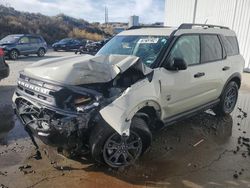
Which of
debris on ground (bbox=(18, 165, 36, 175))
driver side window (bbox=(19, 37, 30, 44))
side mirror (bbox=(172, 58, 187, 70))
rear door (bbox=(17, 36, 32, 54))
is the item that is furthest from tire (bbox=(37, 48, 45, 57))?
side mirror (bbox=(172, 58, 187, 70))

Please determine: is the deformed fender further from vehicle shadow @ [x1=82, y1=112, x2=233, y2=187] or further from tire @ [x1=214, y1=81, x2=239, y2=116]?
tire @ [x1=214, y1=81, x2=239, y2=116]

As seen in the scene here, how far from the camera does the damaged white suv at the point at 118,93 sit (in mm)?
3572

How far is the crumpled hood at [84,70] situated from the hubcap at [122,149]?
0.81 metres

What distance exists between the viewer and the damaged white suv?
357 cm

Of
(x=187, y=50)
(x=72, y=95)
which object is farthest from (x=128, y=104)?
(x=187, y=50)

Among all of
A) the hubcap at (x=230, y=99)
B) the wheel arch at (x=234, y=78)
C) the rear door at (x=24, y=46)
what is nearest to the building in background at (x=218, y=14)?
the wheel arch at (x=234, y=78)

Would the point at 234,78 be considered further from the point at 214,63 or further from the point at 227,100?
the point at 214,63

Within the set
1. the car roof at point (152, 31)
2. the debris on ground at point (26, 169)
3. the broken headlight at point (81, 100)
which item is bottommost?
the debris on ground at point (26, 169)

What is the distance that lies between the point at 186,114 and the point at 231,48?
7.03ft

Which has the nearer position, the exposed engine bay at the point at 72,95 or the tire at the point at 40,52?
the exposed engine bay at the point at 72,95

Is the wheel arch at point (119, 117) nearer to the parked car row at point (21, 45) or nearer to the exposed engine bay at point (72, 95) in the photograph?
the exposed engine bay at point (72, 95)

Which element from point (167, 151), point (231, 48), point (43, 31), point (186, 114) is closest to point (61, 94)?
point (167, 151)

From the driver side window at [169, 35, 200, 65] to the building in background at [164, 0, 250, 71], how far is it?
6.66 metres

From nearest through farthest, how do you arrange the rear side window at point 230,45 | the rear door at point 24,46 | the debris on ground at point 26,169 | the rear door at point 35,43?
1. the debris on ground at point 26,169
2. the rear side window at point 230,45
3. the rear door at point 24,46
4. the rear door at point 35,43
